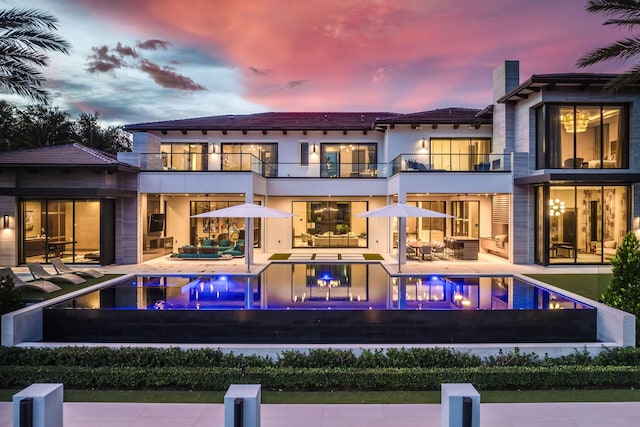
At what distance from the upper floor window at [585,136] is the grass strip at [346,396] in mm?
13885

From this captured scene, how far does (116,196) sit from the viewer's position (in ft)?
64.6

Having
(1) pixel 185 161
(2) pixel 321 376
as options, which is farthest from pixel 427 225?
(2) pixel 321 376

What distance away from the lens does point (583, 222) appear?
19.8 metres

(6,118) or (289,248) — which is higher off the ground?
(6,118)

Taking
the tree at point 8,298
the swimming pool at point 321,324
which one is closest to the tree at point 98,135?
the tree at point 8,298

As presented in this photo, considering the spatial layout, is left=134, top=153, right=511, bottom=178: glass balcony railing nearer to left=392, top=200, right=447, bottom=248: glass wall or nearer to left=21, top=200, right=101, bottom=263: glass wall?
left=21, top=200, right=101, bottom=263: glass wall

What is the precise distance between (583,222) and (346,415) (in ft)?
56.8

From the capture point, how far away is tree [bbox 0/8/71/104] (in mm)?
14219

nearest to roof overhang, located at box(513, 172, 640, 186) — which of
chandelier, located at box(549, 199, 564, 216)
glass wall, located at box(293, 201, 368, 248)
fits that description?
chandelier, located at box(549, 199, 564, 216)

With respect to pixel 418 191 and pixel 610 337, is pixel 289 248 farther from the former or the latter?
pixel 610 337

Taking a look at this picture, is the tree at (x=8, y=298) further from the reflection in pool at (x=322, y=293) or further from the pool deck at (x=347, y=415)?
the pool deck at (x=347, y=415)

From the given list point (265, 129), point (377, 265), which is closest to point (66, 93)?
point (265, 129)

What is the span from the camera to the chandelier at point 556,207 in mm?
19875

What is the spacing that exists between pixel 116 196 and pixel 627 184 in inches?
877
